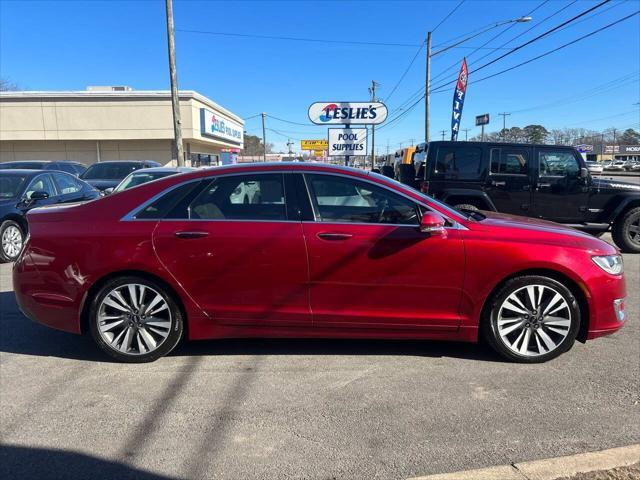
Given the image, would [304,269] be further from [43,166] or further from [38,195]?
[43,166]

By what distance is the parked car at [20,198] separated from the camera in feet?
25.2

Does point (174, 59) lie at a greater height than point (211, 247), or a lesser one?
greater

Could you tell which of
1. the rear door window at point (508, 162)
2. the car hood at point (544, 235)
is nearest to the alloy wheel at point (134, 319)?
the car hood at point (544, 235)

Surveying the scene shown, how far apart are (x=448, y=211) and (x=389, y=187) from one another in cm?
52

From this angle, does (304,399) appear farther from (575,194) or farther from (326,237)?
(575,194)

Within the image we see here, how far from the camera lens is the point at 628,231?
29.1ft

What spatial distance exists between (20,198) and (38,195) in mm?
276

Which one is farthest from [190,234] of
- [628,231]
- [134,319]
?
[628,231]

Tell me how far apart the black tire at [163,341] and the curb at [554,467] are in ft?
7.33

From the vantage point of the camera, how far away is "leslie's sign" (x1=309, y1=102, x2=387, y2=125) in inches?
521

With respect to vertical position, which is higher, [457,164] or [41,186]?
[457,164]

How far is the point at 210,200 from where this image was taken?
3.91m

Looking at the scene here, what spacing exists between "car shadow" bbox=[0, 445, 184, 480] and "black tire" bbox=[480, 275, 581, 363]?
259 cm

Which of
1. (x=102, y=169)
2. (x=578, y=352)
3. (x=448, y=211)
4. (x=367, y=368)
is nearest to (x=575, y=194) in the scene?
(x=578, y=352)
